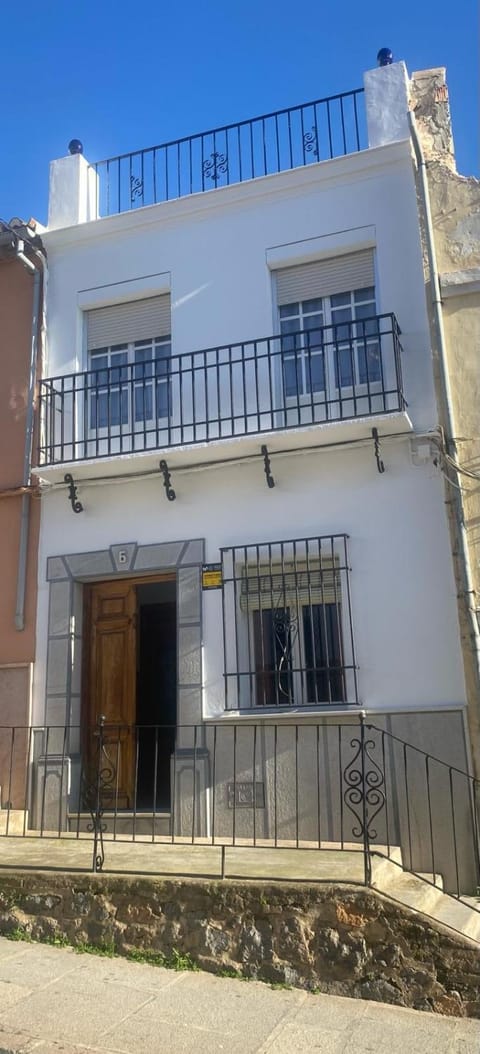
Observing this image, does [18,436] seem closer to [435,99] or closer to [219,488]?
[219,488]

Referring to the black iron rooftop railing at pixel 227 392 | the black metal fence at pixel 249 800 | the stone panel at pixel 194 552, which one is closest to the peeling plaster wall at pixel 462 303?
the black iron rooftop railing at pixel 227 392

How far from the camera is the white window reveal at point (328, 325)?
24.1 ft

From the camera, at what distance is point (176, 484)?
7570 millimetres

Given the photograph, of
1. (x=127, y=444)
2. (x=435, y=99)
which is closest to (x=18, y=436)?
(x=127, y=444)

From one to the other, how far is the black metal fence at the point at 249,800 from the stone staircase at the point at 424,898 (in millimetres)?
115

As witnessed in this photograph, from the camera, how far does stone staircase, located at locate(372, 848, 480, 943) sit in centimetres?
447

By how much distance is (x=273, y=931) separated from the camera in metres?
4.53

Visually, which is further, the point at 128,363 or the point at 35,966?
the point at 128,363

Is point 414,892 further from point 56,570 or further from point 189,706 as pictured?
point 56,570

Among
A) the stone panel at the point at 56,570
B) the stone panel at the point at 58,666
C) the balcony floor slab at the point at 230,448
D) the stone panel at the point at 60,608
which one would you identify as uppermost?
the balcony floor slab at the point at 230,448

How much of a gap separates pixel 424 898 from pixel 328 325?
4.63m

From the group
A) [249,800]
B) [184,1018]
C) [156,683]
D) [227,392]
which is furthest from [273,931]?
[156,683]

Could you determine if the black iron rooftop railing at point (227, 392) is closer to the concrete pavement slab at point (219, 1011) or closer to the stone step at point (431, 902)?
the stone step at point (431, 902)

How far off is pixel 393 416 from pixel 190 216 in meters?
3.14
